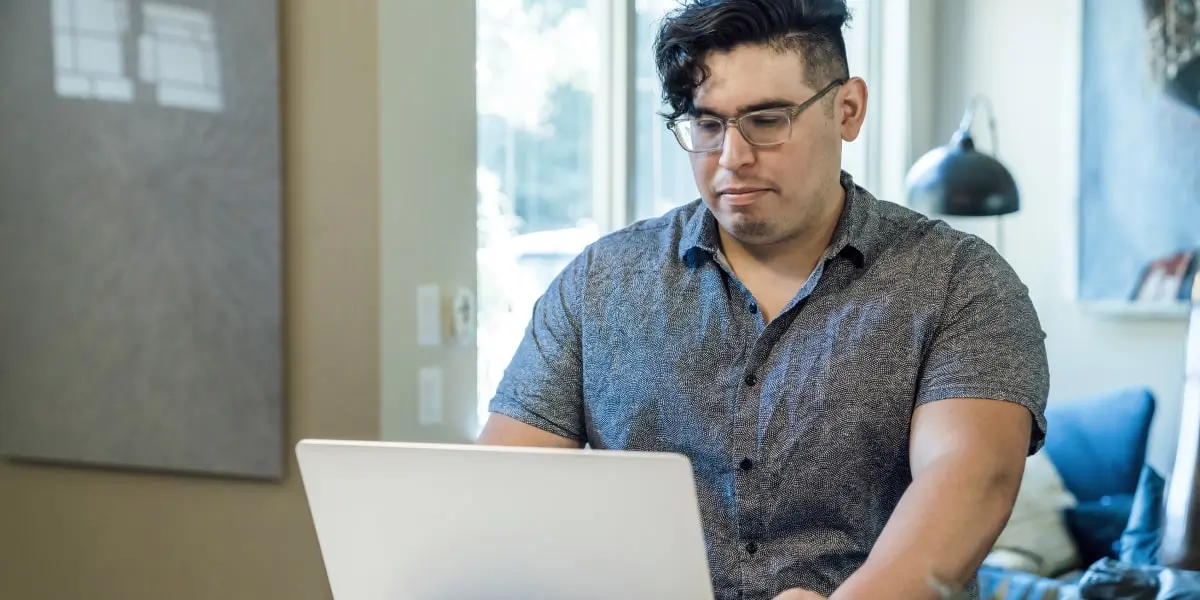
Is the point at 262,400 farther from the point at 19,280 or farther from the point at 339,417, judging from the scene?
the point at 19,280

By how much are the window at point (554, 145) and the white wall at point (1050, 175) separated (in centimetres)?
138

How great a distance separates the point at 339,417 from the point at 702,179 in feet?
3.20

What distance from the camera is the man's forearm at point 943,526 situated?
1348 mm

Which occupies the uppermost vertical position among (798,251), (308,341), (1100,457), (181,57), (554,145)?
(181,57)

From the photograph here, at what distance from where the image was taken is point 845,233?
5.48ft

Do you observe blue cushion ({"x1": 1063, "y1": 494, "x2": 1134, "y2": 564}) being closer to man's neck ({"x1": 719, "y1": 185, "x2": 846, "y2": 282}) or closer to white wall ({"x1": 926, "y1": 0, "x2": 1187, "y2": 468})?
white wall ({"x1": 926, "y1": 0, "x2": 1187, "y2": 468})

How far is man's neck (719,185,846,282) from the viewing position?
1705 millimetres

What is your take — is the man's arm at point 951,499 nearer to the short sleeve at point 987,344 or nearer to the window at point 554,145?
the short sleeve at point 987,344

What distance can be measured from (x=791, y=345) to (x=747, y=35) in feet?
1.27

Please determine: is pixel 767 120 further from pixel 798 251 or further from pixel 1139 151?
pixel 1139 151

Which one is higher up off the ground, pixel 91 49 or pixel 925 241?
pixel 91 49

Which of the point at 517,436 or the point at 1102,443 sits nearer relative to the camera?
the point at 517,436

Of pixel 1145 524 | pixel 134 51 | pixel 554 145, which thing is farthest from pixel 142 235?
pixel 1145 524

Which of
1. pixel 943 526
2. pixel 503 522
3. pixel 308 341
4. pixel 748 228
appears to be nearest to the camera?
pixel 503 522
